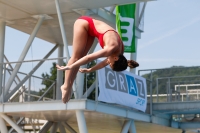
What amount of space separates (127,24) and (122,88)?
10.0 feet

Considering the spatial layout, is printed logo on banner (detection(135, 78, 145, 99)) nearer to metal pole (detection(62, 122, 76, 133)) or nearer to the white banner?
the white banner

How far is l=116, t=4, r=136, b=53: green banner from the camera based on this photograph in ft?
68.8

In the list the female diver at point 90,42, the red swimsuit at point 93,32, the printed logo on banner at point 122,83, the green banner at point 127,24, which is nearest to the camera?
the female diver at point 90,42

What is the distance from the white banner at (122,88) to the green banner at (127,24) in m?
1.53

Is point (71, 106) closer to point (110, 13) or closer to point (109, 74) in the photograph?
point (109, 74)

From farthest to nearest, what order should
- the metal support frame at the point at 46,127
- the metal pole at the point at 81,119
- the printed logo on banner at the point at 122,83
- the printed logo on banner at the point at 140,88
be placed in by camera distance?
the metal support frame at the point at 46,127 → the printed logo on banner at the point at 140,88 → the printed logo on banner at the point at 122,83 → the metal pole at the point at 81,119

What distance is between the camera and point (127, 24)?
21.4 metres

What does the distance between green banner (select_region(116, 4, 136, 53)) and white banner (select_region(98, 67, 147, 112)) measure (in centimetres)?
153

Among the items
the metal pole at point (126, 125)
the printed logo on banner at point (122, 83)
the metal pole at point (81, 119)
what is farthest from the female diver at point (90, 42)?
the metal pole at point (126, 125)

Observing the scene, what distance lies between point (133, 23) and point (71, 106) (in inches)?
226

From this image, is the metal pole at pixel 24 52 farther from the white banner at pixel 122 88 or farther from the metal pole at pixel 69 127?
the metal pole at pixel 69 127

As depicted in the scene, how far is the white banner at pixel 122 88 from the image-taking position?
18453 mm

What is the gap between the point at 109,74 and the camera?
18.9 m

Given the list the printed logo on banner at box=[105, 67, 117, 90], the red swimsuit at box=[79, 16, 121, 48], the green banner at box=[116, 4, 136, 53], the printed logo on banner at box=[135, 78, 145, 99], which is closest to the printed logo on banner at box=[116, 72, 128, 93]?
the printed logo on banner at box=[105, 67, 117, 90]
